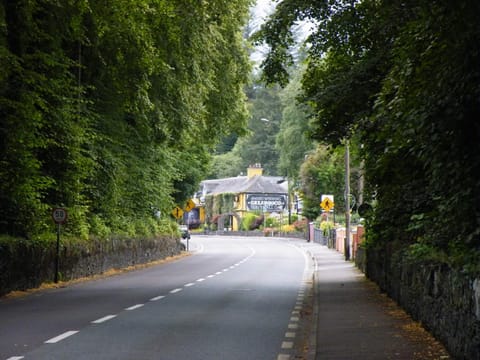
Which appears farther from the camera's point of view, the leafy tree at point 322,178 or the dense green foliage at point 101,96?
the leafy tree at point 322,178

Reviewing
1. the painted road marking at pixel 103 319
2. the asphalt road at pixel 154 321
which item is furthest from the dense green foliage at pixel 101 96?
the painted road marking at pixel 103 319

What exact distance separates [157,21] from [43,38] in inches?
121

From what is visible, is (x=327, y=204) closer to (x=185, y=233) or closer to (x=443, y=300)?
(x=185, y=233)

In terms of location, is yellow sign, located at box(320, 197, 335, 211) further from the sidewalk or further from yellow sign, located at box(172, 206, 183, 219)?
the sidewalk

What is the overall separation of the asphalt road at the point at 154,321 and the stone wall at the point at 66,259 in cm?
82

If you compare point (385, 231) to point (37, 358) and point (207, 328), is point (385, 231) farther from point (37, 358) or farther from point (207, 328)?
point (37, 358)

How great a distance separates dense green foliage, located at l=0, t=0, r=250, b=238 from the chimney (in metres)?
86.4

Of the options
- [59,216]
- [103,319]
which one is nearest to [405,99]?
[103,319]

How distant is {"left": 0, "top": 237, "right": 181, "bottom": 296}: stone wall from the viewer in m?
22.9

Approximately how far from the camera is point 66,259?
28609 millimetres

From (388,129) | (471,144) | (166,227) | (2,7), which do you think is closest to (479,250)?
(471,144)

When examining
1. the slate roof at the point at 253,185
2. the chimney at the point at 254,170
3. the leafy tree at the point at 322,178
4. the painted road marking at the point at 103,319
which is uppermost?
the chimney at the point at 254,170

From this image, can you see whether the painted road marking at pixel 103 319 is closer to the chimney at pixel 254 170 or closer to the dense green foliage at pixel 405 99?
the dense green foliage at pixel 405 99

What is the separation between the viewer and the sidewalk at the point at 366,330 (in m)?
11.3
